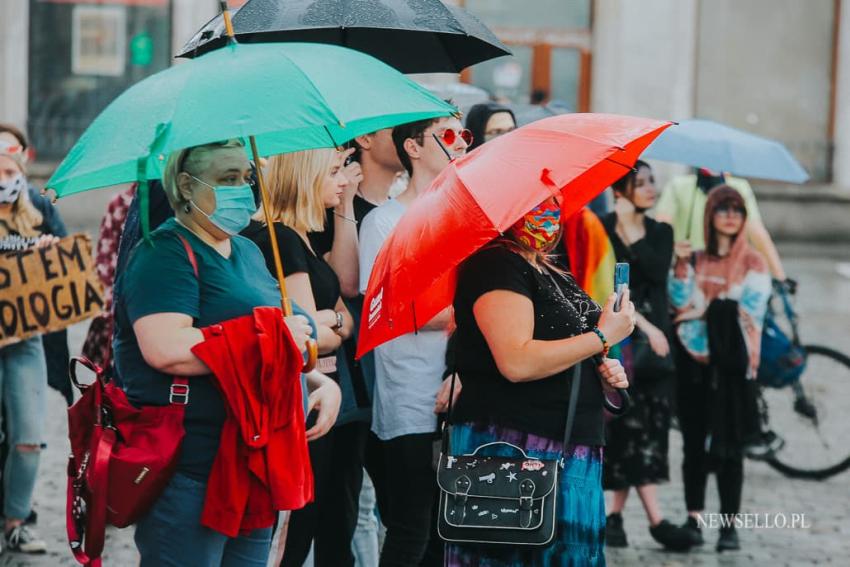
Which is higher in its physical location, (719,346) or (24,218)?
(24,218)

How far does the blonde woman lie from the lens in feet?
15.8

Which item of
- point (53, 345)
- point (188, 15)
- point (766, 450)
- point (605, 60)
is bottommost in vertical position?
point (766, 450)

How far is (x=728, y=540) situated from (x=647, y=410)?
722 mm

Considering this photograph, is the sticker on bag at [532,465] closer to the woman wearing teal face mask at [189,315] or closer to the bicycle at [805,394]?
the woman wearing teal face mask at [189,315]

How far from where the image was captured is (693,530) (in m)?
7.09

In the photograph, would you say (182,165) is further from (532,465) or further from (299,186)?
(532,465)

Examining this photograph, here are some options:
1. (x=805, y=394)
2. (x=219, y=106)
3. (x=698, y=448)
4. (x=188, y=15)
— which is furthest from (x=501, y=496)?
(x=188, y=15)

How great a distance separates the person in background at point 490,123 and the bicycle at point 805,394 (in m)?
2.13

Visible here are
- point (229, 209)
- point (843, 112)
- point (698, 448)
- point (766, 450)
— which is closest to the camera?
point (229, 209)

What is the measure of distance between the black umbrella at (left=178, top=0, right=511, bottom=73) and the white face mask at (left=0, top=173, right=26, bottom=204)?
1.50m

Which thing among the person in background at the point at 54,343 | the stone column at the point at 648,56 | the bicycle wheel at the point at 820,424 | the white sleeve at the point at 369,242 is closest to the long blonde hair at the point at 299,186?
the white sleeve at the point at 369,242

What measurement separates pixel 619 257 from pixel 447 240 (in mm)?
3013

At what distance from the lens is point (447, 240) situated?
13.6ft

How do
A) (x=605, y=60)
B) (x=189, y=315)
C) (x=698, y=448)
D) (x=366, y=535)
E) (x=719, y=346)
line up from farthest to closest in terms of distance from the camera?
(x=605, y=60)
(x=698, y=448)
(x=719, y=346)
(x=366, y=535)
(x=189, y=315)
